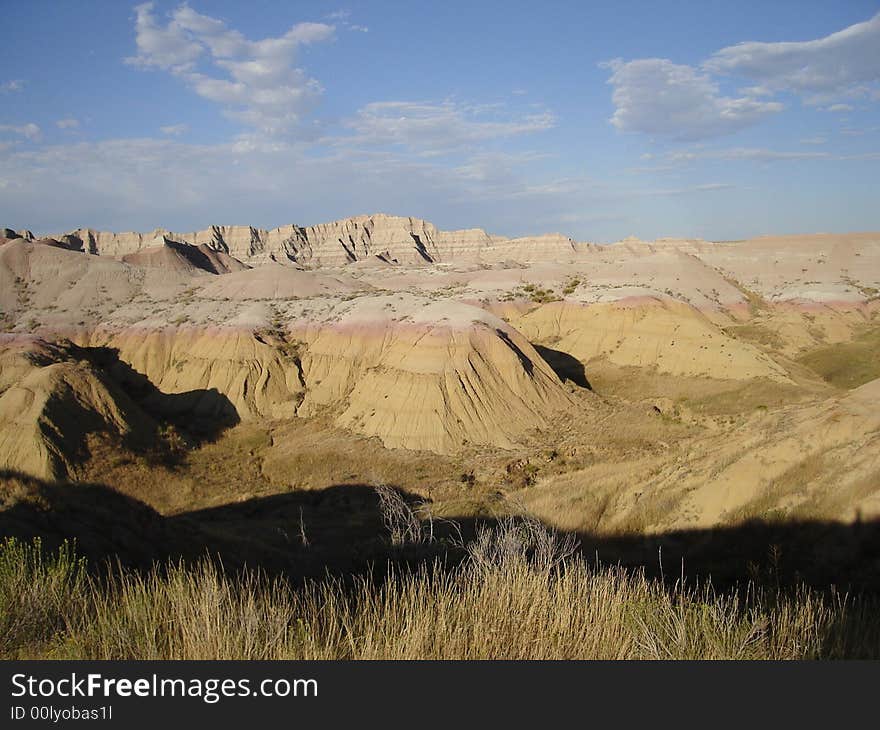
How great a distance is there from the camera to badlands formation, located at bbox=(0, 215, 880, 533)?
16266mm

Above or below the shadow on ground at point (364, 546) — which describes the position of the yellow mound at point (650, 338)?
above

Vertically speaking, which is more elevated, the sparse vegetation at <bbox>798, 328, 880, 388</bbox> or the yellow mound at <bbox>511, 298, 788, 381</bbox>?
the yellow mound at <bbox>511, 298, 788, 381</bbox>

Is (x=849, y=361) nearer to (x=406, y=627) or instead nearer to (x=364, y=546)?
(x=364, y=546)

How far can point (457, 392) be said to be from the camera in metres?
29.4

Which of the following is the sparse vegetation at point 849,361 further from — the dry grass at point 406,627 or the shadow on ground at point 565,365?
the dry grass at point 406,627

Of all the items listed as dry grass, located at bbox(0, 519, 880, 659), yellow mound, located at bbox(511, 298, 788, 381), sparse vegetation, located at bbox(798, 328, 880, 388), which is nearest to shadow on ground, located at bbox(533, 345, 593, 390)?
yellow mound, located at bbox(511, 298, 788, 381)

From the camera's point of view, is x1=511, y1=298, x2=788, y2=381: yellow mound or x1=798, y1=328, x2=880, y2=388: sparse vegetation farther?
x1=798, y1=328, x2=880, y2=388: sparse vegetation

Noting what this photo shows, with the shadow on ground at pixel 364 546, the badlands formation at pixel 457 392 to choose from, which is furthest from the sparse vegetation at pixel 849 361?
the shadow on ground at pixel 364 546

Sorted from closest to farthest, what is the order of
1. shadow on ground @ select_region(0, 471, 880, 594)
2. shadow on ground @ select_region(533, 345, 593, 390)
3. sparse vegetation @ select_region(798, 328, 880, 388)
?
1. shadow on ground @ select_region(0, 471, 880, 594)
2. sparse vegetation @ select_region(798, 328, 880, 388)
3. shadow on ground @ select_region(533, 345, 593, 390)

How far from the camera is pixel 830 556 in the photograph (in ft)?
37.6

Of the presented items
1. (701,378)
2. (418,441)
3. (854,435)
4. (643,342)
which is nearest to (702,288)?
(643,342)

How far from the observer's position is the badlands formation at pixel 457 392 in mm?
16266

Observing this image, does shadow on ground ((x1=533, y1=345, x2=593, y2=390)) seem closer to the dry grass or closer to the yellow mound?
the yellow mound

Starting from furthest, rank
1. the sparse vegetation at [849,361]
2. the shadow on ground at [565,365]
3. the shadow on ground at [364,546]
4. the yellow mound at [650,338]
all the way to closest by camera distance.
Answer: the shadow on ground at [565,365] → the sparse vegetation at [849,361] → the yellow mound at [650,338] → the shadow on ground at [364,546]
